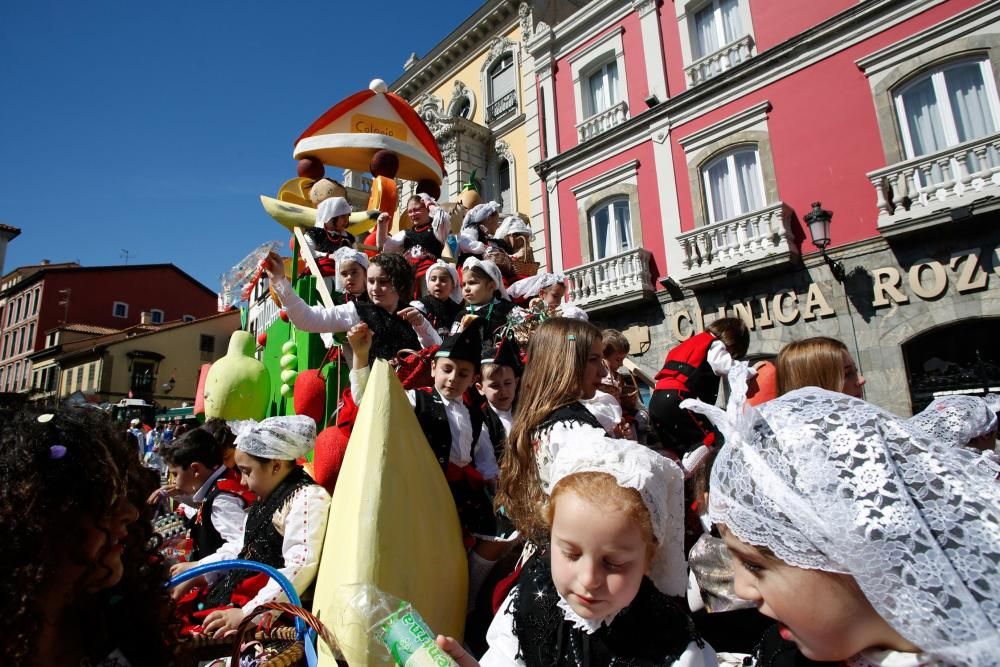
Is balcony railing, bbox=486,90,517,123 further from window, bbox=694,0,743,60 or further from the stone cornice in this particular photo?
window, bbox=694,0,743,60

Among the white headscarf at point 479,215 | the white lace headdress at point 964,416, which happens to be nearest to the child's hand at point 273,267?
the white lace headdress at point 964,416

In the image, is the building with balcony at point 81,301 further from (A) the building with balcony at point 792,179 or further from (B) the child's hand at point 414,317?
(B) the child's hand at point 414,317

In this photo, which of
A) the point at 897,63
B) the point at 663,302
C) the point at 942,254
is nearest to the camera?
the point at 942,254

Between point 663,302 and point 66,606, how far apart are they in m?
10.8

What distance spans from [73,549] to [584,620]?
1.15 m

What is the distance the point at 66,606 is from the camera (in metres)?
1.00

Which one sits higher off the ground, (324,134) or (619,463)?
(324,134)

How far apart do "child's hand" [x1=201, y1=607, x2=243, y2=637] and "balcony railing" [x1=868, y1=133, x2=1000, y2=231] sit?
30.9 ft

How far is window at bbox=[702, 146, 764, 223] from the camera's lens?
33.1ft

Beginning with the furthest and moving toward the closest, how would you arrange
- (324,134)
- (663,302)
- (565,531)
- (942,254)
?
1. (663,302)
2. (942,254)
3. (324,134)
4. (565,531)

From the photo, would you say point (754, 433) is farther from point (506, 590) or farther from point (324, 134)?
point (324, 134)

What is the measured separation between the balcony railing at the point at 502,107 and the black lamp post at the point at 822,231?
9.63 metres

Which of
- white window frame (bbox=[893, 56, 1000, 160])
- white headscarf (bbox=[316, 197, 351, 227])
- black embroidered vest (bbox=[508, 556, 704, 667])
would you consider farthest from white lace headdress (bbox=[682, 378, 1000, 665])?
white window frame (bbox=[893, 56, 1000, 160])

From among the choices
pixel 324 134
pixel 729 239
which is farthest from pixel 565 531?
pixel 729 239
